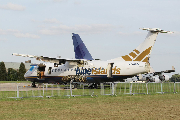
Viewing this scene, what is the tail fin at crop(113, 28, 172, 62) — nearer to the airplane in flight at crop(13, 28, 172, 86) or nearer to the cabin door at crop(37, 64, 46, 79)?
the airplane in flight at crop(13, 28, 172, 86)

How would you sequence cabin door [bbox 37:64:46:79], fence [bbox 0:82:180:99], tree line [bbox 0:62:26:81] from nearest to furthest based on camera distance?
fence [bbox 0:82:180:99] → cabin door [bbox 37:64:46:79] → tree line [bbox 0:62:26:81]

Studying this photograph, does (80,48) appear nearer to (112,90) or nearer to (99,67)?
(99,67)

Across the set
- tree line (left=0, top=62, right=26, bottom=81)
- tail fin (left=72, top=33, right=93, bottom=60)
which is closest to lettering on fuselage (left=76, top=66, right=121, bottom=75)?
tail fin (left=72, top=33, right=93, bottom=60)

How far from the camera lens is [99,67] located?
41.2m

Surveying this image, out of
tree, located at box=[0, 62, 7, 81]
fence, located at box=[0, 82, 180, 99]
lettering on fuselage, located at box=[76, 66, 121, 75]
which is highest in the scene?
tree, located at box=[0, 62, 7, 81]

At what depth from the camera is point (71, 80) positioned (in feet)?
141

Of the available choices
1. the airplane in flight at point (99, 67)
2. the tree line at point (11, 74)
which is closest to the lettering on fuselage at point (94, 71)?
the airplane in flight at point (99, 67)

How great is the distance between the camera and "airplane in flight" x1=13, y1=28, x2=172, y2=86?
130 ft

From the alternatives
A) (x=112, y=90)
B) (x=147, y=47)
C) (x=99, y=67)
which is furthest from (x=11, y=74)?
(x=112, y=90)

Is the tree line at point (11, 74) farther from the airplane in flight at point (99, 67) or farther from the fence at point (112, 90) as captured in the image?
the fence at point (112, 90)

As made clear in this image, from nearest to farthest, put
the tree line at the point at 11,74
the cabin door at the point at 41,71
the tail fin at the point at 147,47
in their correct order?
the tail fin at the point at 147,47, the cabin door at the point at 41,71, the tree line at the point at 11,74

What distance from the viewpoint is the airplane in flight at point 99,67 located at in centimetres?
3956

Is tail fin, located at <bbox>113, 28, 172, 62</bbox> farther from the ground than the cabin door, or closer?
farther from the ground

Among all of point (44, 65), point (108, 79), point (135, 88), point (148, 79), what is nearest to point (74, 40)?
point (44, 65)
